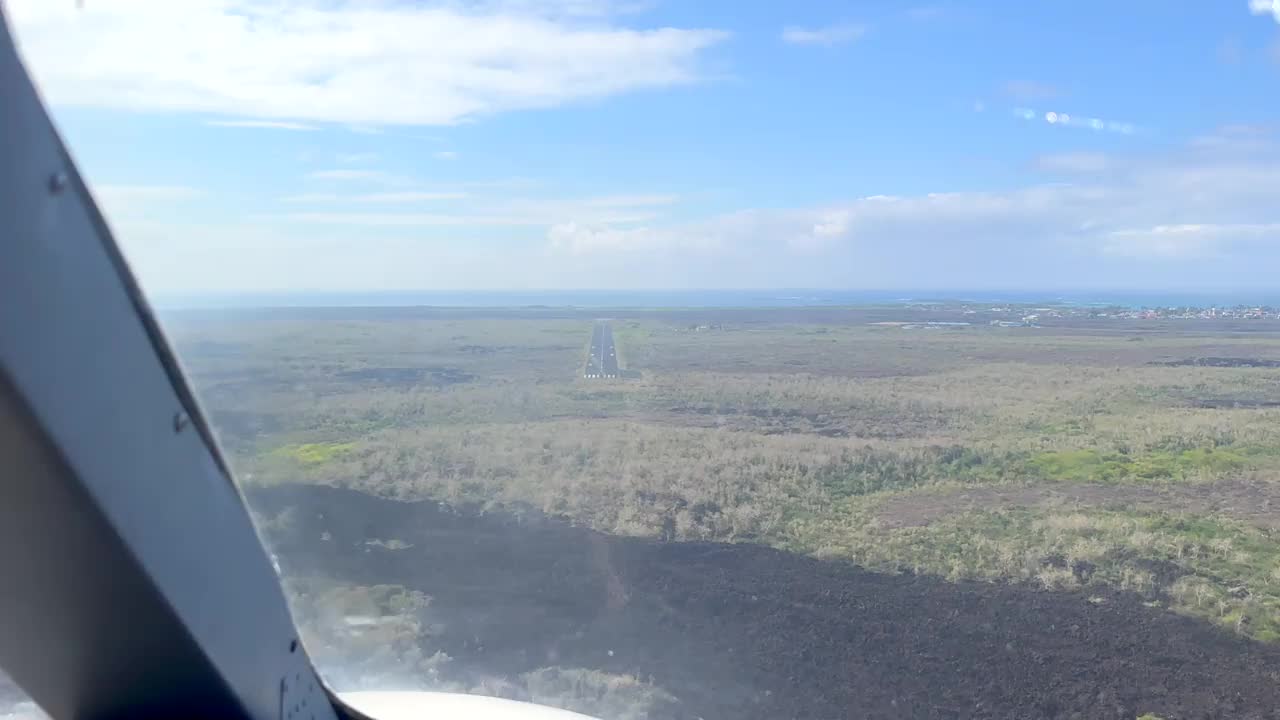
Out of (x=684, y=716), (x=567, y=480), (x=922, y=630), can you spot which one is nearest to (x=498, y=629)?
(x=684, y=716)

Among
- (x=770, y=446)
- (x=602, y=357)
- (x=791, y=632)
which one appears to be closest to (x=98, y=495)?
(x=791, y=632)

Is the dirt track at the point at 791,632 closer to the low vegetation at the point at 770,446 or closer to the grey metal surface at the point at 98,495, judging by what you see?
the low vegetation at the point at 770,446

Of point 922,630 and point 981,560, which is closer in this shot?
point 922,630

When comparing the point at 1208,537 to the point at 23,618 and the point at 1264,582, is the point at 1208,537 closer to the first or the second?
the point at 1264,582

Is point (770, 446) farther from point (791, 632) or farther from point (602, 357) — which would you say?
point (602, 357)

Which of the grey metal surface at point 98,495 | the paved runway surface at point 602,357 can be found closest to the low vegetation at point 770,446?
the grey metal surface at point 98,495

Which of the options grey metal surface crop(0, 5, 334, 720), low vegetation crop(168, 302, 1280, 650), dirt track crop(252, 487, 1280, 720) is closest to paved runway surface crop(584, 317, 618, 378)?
low vegetation crop(168, 302, 1280, 650)

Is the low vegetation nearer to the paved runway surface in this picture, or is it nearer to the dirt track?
the dirt track
